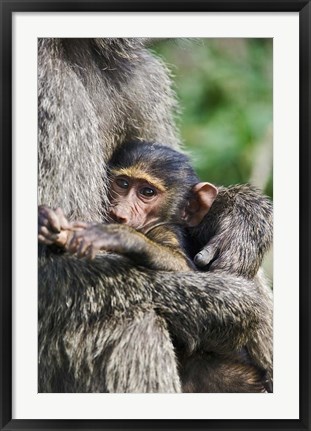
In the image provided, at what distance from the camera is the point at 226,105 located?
168 inches

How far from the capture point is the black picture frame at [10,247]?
364cm

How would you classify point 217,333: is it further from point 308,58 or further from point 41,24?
point 41,24

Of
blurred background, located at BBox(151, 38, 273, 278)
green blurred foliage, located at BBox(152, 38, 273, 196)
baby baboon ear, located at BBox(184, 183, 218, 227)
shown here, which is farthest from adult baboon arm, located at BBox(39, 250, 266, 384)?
green blurred foliage, located at BBox(152, 38, 273, 196)

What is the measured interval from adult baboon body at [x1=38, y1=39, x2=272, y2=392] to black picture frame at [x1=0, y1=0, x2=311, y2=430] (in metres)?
0.12

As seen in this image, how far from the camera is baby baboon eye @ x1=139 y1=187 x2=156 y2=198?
3898mm

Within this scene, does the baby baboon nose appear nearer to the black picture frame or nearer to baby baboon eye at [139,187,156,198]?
baby baboon eye at [139,187,156,198]

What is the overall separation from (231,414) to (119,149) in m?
1.12

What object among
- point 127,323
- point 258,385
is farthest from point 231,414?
point 127,323

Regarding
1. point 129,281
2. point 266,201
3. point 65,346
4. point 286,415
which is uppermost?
point 266,201

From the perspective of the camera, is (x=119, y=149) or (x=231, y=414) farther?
(x=119, y=149)

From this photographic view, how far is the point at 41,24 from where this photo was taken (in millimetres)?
3707

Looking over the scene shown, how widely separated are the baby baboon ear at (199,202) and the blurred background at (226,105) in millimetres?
73

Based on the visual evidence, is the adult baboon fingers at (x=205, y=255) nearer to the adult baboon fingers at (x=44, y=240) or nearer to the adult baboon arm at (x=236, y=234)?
the adult baboon arm at (x=236, y=234)

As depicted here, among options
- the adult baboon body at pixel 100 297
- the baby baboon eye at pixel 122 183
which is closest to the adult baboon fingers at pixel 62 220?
the adult baboon body at pixel 100 297
